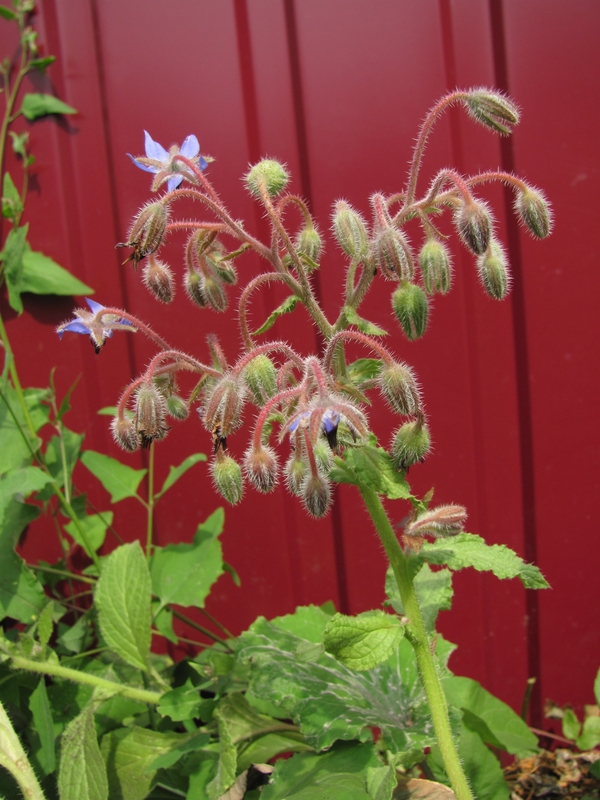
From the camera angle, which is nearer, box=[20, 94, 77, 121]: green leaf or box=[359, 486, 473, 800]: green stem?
box=[359, 486, 473, 800]: green stem

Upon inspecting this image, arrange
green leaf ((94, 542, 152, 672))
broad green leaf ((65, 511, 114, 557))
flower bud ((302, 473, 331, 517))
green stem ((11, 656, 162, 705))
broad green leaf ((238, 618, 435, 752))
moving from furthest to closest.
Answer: broad green leaf ((65, 511, 114, 557)), green leaf ((94, 542, 152, 672)), green stem ((11, 656, 162, 705)), broad green leaf ((238, 618, 435, 752)), flower bud ((302, 473, 331, 517))

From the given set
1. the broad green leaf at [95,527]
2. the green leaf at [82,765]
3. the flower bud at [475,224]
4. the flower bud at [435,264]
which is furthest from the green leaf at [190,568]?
the flower bud at [475,224]

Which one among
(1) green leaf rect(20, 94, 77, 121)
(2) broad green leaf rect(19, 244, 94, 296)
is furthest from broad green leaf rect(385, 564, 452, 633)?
(1) green leaf rect(20, 94, 77, 121)

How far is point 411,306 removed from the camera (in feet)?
3.51

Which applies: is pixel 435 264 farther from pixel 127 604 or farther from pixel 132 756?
pixel 132 756

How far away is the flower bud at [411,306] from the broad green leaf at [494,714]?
→ 98 centimetres

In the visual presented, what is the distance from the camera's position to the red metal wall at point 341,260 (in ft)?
5.93

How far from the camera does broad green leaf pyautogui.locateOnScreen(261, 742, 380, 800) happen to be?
107 cm

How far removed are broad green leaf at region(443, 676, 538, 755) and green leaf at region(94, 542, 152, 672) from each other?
2.51 ft

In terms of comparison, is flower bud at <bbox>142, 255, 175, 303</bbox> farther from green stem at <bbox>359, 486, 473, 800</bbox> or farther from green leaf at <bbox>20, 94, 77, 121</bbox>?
green leaf at <bbox>20, 94, 77, 121</bbox>

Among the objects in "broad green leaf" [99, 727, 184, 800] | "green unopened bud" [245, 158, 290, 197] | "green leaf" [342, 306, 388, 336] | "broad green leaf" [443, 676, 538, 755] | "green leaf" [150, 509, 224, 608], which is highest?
"green unopened bud" [245, 158, 290, 197]

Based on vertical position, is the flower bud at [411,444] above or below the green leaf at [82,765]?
above

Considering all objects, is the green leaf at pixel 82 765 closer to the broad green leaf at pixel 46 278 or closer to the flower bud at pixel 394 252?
the flower bud at pixel 394 252

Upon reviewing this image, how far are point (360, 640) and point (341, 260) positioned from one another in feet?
4.01
